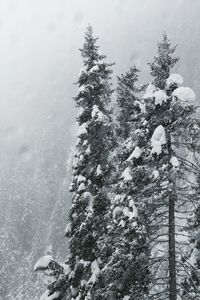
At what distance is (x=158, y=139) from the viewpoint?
41.6 feet

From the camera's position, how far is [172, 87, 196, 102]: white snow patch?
12711 millimetres

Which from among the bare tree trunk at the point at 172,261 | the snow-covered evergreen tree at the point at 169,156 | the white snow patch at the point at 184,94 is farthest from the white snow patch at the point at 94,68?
the bare tree trunk at the point at 172,261

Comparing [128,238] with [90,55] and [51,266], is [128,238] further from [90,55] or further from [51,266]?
[90,55]

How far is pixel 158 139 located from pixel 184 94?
4.91 ft

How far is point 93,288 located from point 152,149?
5756 mm

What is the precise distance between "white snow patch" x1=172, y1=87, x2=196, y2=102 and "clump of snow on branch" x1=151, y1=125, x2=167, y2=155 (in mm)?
1025

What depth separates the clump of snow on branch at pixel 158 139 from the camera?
1244cm

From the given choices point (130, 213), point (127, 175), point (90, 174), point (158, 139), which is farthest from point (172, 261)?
point (90, 174)

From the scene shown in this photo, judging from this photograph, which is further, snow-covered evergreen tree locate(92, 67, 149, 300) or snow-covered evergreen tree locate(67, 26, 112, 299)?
snow-covered evergreen tree locate(67, 26, 112, 299)

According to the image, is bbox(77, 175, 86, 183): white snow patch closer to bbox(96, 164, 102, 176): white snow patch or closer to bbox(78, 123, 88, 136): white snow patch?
bbox(96, 164, 102, 176): white snow patch

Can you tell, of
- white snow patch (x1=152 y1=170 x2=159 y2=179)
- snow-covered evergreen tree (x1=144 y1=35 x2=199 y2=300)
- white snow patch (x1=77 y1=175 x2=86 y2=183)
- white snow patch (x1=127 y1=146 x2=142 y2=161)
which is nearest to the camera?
white snow patch (x1=152 y1=170 x2=159 y2=179)

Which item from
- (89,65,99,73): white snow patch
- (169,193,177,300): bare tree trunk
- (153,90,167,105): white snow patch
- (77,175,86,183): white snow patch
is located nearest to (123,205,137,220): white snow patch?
(169,193,177,300): bare tree trunk

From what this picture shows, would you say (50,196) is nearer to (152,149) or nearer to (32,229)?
(32,229)

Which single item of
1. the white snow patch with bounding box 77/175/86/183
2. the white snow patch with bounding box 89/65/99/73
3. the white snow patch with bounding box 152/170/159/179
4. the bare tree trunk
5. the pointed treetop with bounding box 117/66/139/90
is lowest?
the bare tree trunk
